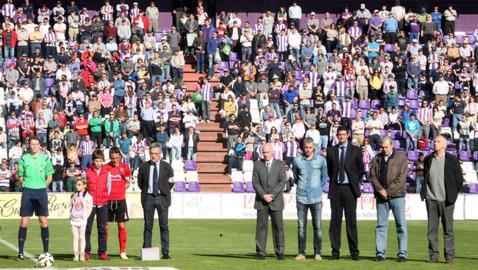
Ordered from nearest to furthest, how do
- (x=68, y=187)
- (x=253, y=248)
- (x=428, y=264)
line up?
(x=428, y=264) < (x=253, y=248) < (x=68, y=187)

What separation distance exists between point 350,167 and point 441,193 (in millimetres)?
1766

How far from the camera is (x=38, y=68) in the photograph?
44594mm

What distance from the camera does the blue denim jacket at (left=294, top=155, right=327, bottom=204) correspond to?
2303 centimetres

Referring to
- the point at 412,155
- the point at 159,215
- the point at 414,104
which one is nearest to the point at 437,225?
the point at 159,215

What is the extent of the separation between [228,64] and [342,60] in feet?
14.7

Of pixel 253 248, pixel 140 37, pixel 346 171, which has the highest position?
pixel 140 37

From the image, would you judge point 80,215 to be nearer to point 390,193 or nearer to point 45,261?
point 45,261

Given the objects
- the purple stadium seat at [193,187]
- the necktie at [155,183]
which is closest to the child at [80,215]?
the necktie at [155,183]

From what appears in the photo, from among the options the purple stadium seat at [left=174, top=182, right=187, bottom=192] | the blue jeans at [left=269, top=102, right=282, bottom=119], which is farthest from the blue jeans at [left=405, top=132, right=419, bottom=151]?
the purple stadium seat at [left=174, top=182, right=187, bottom=192]

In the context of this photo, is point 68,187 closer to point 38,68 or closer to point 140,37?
point 38,68

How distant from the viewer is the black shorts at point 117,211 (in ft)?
76.3

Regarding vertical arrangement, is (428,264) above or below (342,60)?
below


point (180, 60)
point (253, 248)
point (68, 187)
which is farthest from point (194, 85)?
point (253, 248)

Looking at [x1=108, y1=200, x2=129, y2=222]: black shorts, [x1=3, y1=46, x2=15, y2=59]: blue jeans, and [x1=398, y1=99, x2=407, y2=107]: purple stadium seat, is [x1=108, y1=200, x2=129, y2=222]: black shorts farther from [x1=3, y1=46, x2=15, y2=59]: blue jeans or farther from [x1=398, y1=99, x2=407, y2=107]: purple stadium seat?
[x1=398, y1=99, x2=407, y2=107]: purple stadium seat
